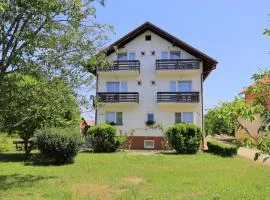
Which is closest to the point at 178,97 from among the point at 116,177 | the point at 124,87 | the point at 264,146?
the point at 124,87

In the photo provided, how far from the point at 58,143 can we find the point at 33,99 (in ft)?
24.7

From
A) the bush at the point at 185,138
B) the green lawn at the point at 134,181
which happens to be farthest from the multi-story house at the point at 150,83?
the green lawn at the point at 134,181

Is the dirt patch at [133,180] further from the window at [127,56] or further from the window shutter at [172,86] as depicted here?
the window at [127,56]

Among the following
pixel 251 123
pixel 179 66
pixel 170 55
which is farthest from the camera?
pixel 170 55

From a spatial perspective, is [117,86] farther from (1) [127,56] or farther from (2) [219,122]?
(2) [219,122]

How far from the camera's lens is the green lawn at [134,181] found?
12781 millimetres

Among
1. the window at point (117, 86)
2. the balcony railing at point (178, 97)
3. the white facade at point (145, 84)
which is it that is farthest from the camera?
the window at point (117, 86)

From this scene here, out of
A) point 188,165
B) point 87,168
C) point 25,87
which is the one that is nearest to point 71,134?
point 87,168

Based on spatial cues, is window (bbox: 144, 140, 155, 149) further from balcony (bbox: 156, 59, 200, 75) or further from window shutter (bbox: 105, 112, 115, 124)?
balcony (bbox: 156, 59, 200, 75)

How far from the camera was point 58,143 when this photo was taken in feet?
70.7

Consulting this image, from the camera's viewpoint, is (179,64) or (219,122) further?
(179,64)

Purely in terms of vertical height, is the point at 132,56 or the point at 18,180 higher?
the point at 132,56

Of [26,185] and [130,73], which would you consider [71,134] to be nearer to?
[26,185]

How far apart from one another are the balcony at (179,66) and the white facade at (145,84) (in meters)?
0.47
